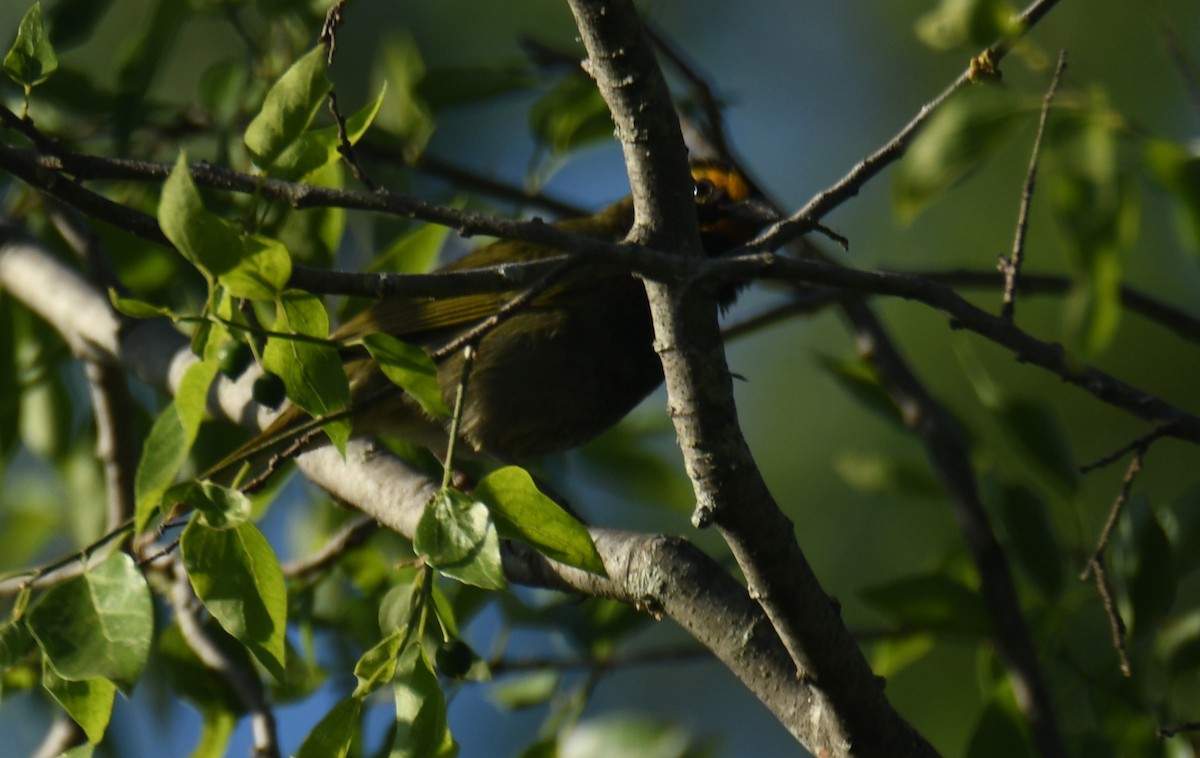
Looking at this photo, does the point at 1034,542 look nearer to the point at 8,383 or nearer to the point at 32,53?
the point at 32,53

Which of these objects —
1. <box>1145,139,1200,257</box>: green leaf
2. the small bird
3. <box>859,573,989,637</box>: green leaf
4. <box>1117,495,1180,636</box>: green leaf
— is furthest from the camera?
the small bird

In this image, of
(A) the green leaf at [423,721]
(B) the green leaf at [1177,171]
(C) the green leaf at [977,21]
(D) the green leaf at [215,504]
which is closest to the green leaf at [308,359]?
(D) the green leaf at [215,504]

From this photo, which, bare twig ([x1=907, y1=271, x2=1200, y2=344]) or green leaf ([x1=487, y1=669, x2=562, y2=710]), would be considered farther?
bare twig ([x1=907, y1=271, x2=1200, y2=344])

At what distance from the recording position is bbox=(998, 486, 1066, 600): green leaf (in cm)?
328

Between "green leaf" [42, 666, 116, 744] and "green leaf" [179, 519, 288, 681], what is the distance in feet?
0.68

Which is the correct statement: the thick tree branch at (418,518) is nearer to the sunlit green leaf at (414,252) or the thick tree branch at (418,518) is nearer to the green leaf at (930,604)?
the sunlit green leaf at (414,252)

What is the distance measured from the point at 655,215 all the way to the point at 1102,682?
5.28 ft

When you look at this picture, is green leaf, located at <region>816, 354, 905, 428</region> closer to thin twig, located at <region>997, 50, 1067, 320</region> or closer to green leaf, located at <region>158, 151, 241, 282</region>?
thin twig, located at <region>997, 50, 1067, 320</region>

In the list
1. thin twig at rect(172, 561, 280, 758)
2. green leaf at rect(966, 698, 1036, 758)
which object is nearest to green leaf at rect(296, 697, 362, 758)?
thin twig at rect(172, 561, 280, 758)

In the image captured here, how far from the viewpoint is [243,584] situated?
1.87m

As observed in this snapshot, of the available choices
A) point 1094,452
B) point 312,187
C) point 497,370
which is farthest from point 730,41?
point 312,187

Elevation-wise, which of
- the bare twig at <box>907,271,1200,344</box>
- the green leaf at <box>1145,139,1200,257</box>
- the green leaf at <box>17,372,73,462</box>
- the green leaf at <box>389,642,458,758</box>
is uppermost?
the bare twig at <box>907,271,1200,344</box>

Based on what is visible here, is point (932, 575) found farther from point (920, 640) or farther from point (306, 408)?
point (306, 408)

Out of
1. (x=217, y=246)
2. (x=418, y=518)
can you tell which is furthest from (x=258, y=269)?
(x=418, y=518)
